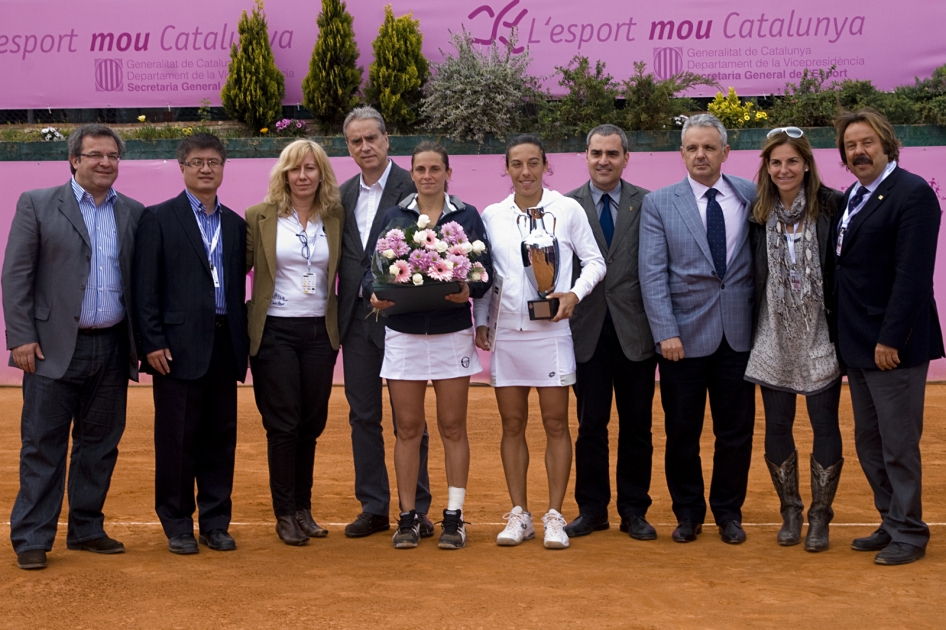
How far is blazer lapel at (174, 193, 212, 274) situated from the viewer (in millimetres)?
5207

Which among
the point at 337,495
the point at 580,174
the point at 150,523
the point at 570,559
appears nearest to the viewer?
the point at 570,559

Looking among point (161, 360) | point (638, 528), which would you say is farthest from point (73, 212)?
A: point (638, 528)

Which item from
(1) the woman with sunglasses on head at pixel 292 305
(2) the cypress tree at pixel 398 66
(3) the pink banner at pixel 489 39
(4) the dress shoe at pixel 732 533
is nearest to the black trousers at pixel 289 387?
(1) the woman with sunglasses on head at pixel 292 305

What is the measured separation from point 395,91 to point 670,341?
922cm

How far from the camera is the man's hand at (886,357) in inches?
189

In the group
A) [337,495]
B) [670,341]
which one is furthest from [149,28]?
[670,341]

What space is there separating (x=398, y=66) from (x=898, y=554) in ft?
34.0

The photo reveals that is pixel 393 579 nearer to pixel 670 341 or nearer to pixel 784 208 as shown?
pixel 670 341

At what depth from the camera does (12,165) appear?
12648 mm

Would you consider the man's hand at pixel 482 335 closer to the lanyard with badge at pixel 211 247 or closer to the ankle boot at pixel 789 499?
the lanyard with badge at pixel 211 247

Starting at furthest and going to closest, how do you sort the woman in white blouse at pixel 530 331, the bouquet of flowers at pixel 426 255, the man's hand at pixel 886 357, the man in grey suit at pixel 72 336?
the woman in white blouse at pixel 530 331 → the man in grey suit at pixel 72 336 → the bouquet of flowers at pixel 426 255 → the man's hand at pixel 886 357

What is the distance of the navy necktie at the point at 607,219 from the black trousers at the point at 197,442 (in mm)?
2108

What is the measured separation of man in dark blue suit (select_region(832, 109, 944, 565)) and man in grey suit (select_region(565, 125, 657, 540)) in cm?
105

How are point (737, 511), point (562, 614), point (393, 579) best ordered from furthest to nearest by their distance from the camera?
point (737, 511) < point (393, 579) < point (562, 614)
